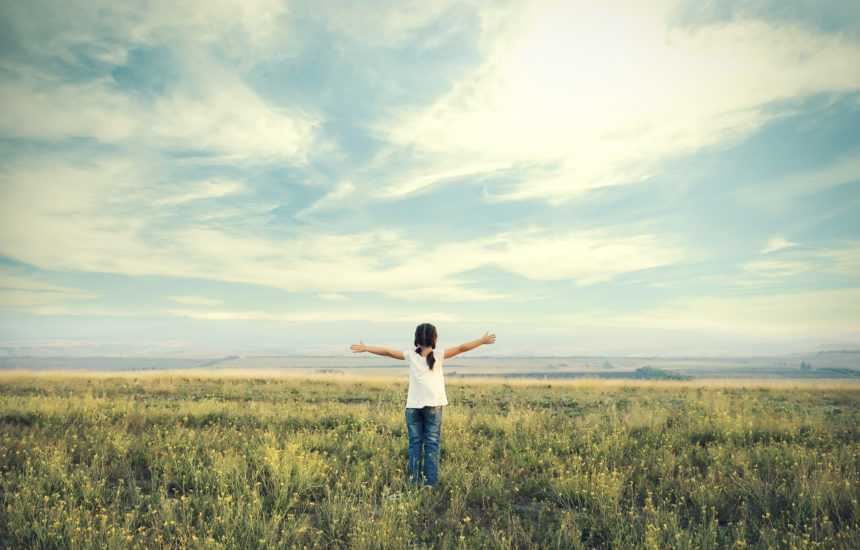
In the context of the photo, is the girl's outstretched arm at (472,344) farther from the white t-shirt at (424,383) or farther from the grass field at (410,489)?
the grass field at (410,489)

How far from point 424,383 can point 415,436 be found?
2.78 feet

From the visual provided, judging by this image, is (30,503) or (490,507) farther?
(490,507)

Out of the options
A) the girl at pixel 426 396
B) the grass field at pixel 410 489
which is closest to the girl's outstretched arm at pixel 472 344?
the girl at pixel 426 396

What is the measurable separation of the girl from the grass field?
43 cm

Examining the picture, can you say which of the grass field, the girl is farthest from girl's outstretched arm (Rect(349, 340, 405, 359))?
the grass field

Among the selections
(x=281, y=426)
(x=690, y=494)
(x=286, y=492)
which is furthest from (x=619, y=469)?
(x=281, y=426)

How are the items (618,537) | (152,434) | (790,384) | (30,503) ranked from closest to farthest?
(618,537) < (30,503) < (152,434) < (790,384)

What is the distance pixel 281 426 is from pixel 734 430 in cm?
1051

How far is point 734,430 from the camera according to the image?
10750 mm

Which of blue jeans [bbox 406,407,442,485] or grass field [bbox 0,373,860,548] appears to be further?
blue jeans [bbox 406,407,442,485]

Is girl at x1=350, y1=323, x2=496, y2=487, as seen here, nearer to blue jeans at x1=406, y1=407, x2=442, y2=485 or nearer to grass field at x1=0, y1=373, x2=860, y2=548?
blue jeans at x1=406, y1=407, x2=442, y2=485

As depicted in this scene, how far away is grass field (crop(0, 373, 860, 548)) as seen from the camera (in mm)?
5520

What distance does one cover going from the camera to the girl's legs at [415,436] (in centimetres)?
710

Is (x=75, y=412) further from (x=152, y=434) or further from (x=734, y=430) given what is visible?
(x=734, y=430)
